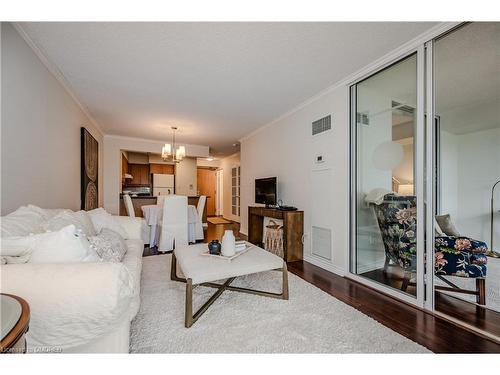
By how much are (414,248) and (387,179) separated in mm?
754

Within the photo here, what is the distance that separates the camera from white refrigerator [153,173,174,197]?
766 cm

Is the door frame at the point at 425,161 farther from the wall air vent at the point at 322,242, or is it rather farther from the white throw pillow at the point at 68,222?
the white throw pillow at the point at 68,222

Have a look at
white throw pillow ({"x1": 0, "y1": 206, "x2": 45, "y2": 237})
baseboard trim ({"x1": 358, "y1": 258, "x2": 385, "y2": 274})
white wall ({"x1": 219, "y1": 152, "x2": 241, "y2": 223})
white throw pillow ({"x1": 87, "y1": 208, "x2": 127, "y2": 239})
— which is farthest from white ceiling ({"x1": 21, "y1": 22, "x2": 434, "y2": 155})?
white wall ({"x1": 219, "y1": 152, "x2": 241, "y2": 223})

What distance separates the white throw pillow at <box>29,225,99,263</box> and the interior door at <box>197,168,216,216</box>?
8.13 m

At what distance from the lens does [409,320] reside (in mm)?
1815

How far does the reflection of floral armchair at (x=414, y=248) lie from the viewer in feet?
6.49

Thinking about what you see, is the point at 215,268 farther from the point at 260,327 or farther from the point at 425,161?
the point at 425,161

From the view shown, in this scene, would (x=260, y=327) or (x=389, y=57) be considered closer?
(x=260, y=327)

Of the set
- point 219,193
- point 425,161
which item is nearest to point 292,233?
point 425,161

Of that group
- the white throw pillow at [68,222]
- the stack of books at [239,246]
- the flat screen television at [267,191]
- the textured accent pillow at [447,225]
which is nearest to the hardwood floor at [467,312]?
the textured accent pillow at [447,225]
